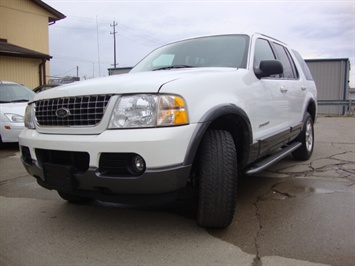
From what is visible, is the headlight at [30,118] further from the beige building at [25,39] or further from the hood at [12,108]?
the beige building at [25,39]

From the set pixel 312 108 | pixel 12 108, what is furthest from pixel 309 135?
pixel 12 108

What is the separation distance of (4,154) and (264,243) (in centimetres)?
627

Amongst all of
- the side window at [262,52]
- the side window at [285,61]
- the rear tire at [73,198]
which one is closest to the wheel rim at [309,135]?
the side window at [285,61]

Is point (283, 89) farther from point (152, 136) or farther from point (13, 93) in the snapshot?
point (13, 93)

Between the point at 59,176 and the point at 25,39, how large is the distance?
18991 mm

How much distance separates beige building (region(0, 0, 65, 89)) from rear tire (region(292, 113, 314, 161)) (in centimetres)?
1413

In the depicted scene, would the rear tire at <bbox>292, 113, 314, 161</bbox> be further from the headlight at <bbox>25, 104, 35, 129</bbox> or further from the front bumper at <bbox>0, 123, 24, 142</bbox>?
the front bumper at <bbox>0, 123, 24, 142</bbox>

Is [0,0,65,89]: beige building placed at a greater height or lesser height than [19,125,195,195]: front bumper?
greater

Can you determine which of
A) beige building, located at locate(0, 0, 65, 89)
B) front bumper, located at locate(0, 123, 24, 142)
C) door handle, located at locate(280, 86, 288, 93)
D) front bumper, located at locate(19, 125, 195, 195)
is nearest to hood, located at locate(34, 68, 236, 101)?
front bumper, located at locate(19, 125, 195, 195)

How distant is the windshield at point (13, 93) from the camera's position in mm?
8125

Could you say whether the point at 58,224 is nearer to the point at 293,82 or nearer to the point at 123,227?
the point at 123,227

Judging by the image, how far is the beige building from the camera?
54.5ft

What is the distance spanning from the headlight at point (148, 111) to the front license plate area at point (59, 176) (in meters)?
0.52

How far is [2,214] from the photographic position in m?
3.70
